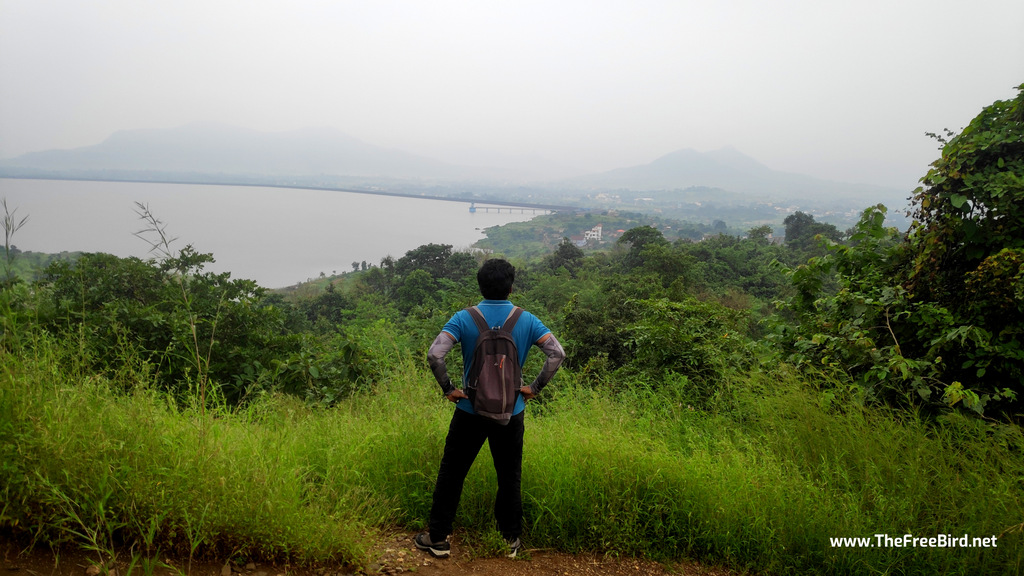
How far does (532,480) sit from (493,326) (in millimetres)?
962

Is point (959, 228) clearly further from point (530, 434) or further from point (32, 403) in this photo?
point (32, 403)

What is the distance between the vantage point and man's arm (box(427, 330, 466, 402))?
2389mm

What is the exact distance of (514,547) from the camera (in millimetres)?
2488

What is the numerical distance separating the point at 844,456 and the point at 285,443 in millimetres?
3351

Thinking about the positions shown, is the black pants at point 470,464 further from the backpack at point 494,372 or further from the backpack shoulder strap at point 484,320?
the backpack shoulder strap at point 484,320

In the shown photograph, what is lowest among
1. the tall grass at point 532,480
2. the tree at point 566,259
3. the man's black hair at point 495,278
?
the tree at point 566,259

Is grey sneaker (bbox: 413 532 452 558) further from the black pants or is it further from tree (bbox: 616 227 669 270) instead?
tree (bbox: 616 227 669 270)

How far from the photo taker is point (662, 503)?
2.66 metres

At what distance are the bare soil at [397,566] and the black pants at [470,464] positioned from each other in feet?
0.50

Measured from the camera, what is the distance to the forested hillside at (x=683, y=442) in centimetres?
198

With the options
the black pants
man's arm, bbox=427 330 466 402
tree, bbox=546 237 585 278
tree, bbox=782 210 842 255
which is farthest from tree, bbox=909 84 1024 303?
tree, bbox=546 237 585 278

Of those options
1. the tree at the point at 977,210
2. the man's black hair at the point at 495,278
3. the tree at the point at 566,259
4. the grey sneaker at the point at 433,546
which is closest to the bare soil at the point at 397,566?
the grey sneaker at the point at 433,546

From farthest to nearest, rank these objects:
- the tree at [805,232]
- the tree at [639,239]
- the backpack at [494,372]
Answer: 1. the tree at [805,232]
2. the tree at [639,239]
3. the backpack at [494,372]

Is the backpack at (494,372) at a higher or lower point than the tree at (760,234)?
lower
